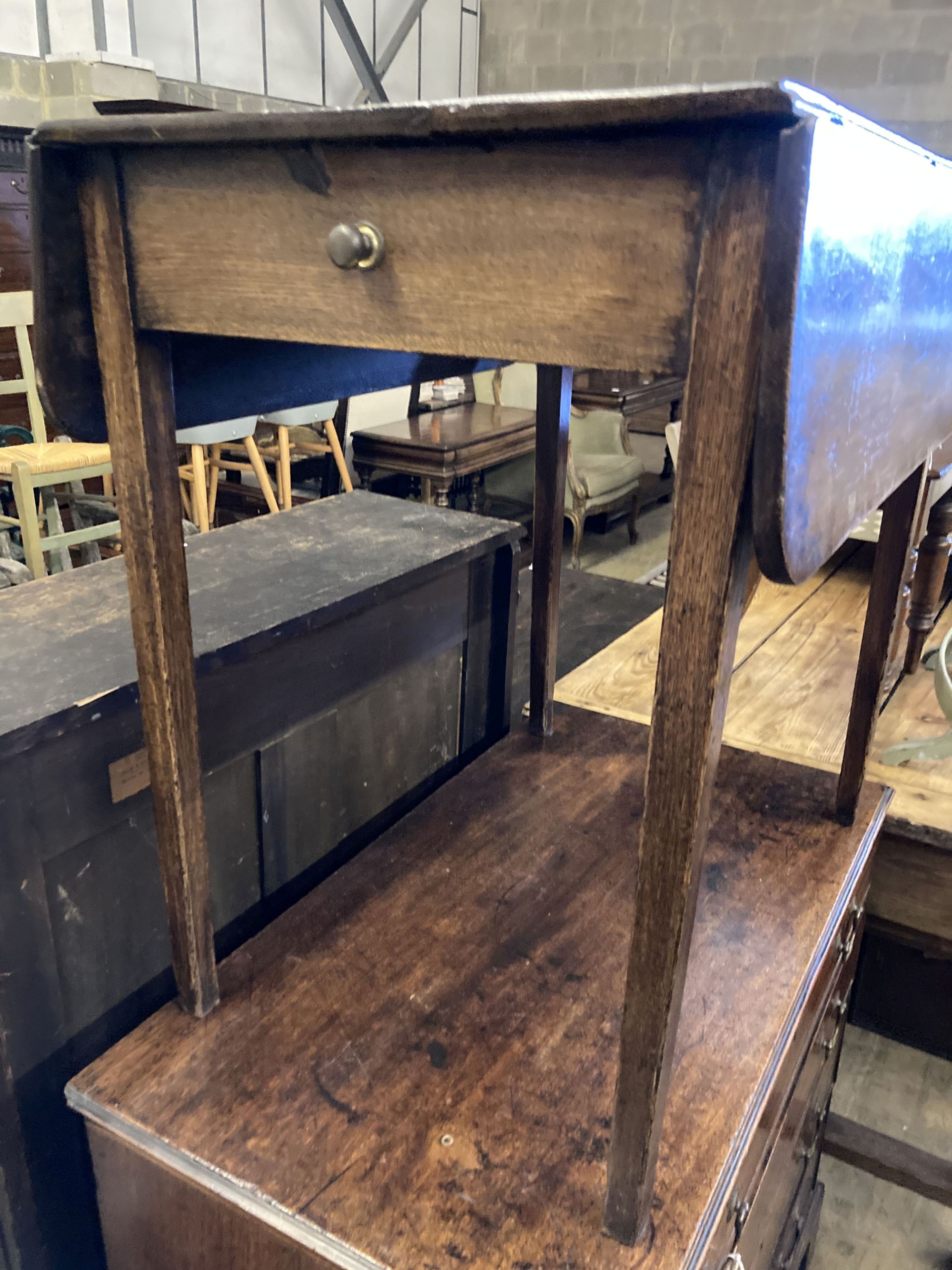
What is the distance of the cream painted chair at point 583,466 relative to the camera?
15.1 feet

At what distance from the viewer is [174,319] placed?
653 mm

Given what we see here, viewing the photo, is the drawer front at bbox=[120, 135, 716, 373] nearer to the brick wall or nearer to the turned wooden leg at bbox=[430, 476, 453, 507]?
the turned wooden leg at bbox=[430, 476, 453, 507]

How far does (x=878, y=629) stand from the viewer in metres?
1.20

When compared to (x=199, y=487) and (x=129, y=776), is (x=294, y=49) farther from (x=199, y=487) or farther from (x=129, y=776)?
(x=129, y=776)

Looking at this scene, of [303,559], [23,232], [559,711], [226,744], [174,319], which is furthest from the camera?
[23,232]

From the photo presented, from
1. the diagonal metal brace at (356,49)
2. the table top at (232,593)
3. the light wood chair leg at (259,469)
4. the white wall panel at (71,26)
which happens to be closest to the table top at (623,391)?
the light wood chair leg at (259,469)

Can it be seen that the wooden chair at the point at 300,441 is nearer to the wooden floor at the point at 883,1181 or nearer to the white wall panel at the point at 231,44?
the white wall panel at the point at 231,44

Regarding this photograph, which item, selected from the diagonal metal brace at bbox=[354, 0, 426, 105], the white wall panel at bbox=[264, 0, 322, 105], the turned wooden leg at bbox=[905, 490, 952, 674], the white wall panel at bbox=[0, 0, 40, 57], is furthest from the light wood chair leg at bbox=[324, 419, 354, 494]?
the turned wooden leg at bbox=[905, 490, 952, 674]

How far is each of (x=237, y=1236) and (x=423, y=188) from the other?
2.57 feet

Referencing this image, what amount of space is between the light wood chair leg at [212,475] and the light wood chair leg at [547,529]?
9.75 ft

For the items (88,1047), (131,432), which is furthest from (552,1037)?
(131,432)

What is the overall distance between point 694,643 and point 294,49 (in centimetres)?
571

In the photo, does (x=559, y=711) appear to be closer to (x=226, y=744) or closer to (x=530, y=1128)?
(x=226, y=744)

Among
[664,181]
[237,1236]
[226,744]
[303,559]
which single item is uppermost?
[664,181]
